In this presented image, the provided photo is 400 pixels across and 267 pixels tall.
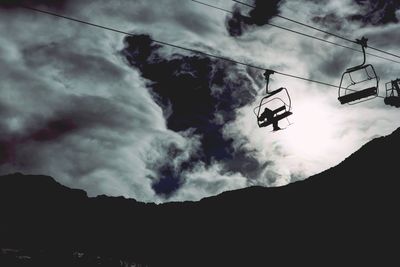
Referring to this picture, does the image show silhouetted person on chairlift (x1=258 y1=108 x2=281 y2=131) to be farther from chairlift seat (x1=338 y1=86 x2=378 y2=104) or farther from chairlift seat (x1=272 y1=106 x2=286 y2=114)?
chairlift seat (x1=338 y1=86 x2=378 y2=104)

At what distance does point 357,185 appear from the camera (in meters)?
37.0

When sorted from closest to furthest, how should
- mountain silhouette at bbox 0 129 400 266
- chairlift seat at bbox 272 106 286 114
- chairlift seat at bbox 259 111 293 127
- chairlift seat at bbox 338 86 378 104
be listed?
chairlift seat at bbox 338 86 378 104 → chairlift seat at bbox 259 111 293 127 → chairlift seat at bbox 272 106 286 114 → mountain silhouette at bbox 0 129 400 266

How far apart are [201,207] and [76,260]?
62844 mm

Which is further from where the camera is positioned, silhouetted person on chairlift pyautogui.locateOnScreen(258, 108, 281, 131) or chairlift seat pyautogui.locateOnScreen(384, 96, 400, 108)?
chairlift seat pyautogui.locateOnScreen(384, 96, 400, 108)

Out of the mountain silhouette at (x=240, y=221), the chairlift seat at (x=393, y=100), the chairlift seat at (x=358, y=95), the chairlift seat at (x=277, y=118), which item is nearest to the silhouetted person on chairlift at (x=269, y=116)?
the chairlift seat at (x=277, y=118)

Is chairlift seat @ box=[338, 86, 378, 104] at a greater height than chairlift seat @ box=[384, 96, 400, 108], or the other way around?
chairlift seat @ box=[384, 96, 400, 108]

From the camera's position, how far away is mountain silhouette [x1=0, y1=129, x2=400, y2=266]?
105ft

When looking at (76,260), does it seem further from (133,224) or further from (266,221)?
(133,224)

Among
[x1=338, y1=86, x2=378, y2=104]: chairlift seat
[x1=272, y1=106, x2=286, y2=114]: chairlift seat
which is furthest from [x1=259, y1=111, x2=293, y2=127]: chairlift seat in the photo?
[x1=338, y1=86, x2=378, y2=104]: chairlift seat

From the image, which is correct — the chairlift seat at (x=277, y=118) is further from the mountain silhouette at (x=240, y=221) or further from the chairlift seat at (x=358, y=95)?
the mountain silhouette at (x=240, y=221)

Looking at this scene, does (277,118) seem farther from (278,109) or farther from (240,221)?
(240,221)

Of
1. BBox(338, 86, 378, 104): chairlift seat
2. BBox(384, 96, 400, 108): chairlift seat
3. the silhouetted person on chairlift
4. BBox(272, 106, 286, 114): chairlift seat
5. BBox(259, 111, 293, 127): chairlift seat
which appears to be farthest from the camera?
BBox(384, 96, 400, 108): chairlift seat

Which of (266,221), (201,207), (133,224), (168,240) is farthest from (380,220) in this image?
(133,224)

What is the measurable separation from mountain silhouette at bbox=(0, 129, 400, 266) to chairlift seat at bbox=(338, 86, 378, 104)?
7.74 meters
